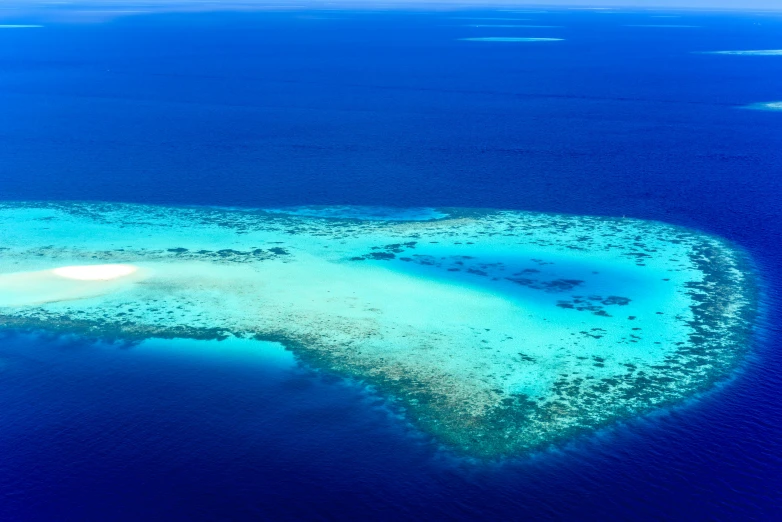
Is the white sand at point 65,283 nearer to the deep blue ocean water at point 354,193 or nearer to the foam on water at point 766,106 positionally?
the deep blue ocean water at point 354,193

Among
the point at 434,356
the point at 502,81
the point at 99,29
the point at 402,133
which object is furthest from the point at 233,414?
the point at 99,29

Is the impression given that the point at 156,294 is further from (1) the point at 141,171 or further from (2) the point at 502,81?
(2) the point at 502,81

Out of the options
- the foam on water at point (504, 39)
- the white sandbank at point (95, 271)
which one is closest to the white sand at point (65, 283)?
the white sandbank at point (95, 271)

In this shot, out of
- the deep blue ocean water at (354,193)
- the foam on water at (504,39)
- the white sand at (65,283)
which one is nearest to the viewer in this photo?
the deep blue ocean water at (354,193)

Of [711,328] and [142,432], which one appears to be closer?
[142,432]

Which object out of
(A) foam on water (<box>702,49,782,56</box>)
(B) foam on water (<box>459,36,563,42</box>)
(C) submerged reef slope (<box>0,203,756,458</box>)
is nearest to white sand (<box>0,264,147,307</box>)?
(C) submerged reef slope (<box>0,203,756,458</box>)

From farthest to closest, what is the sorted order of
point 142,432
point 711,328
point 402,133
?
point 402,133
point 711,328
point 142,432

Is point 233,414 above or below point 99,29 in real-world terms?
below
